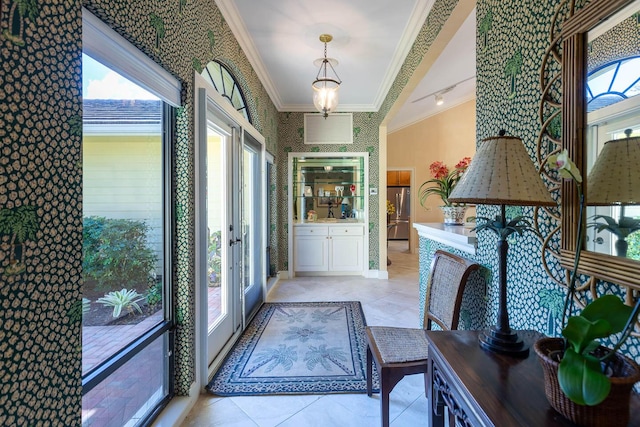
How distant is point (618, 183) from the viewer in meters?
0.77

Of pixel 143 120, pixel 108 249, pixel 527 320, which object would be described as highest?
pixel 143 120

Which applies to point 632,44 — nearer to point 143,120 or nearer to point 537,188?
point 537,188

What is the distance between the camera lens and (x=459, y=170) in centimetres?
259

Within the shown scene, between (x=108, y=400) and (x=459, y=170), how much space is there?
283cm

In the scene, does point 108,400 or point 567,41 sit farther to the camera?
point 108,400

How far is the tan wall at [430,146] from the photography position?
7.19 m

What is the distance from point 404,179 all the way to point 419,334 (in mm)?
6505

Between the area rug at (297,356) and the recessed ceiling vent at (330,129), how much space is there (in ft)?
9.55

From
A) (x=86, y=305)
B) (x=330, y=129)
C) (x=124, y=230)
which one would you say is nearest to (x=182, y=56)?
(x=124, y=230)

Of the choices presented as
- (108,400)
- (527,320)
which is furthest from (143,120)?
(527,320)

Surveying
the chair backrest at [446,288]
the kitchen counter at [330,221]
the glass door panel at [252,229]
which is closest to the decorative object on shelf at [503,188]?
the chair backrest at [446,288]

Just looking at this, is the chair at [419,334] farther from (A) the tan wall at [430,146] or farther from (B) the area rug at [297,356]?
(A) the tan wall at [430,146]

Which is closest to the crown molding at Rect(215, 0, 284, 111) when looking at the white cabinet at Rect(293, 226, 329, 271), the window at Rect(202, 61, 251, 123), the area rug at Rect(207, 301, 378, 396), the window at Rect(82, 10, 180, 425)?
the window at Rect(202, 61, 251, 123)

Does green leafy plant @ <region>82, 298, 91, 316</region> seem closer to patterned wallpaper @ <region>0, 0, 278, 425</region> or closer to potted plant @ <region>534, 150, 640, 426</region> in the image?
patterned wallpaper @ <region>0, 0, 278, 425</region>
